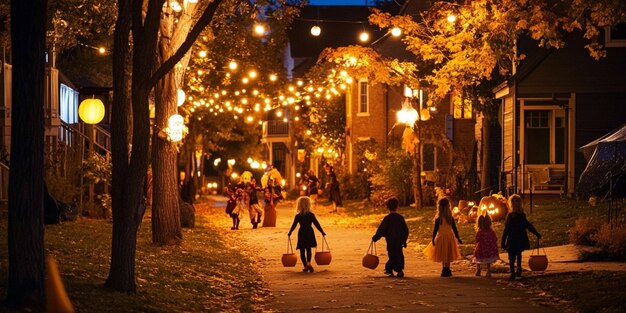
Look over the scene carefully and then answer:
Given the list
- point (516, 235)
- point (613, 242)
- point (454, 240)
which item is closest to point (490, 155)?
point (613, 242)

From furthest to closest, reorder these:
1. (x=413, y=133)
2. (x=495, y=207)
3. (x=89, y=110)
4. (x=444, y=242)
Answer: (x=413, y=133) → (x=89, y=110) → (x=495, y=207) → (x=444, y=242)

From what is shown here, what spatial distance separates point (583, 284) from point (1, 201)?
15.5 meters

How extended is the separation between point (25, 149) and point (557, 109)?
24303mm

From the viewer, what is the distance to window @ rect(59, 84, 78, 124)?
38188 millimetres

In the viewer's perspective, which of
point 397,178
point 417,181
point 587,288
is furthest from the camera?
point 397,178

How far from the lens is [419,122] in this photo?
125 feet

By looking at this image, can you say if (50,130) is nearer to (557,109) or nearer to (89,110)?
(89,110)

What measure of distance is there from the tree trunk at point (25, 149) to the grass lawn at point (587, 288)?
6.98 m

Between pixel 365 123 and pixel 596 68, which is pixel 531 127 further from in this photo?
pixel 365 123

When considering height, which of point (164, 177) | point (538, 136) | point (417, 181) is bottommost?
point (417, 181)

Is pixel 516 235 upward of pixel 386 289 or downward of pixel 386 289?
upward

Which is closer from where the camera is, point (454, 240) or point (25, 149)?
point (25, 149)

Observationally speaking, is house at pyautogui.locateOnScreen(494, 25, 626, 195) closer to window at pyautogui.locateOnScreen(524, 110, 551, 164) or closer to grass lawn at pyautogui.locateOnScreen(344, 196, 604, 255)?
window at pyautogui.locateOnScreen(524, 110, 551, 164)

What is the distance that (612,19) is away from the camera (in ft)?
69.1
